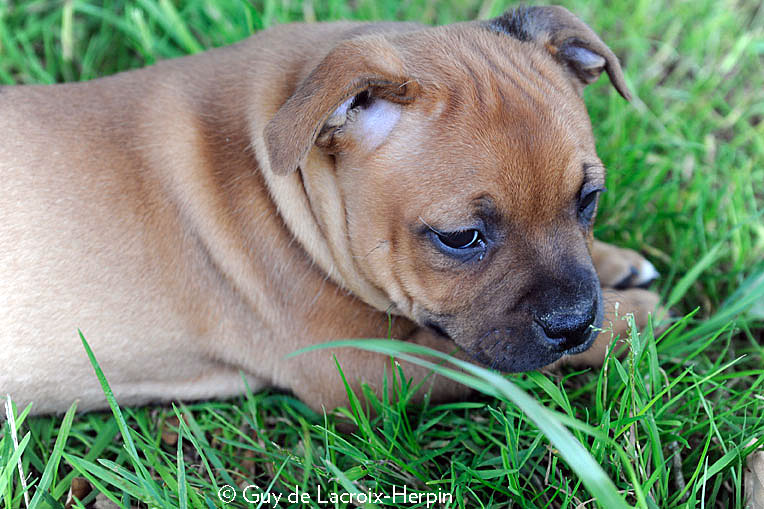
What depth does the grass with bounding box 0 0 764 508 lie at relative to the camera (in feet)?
10.0

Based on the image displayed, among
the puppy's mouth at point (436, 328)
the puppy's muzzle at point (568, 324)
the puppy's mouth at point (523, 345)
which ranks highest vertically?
the puppy's muzzle at point (568, 324)

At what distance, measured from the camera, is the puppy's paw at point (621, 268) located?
13.9ft

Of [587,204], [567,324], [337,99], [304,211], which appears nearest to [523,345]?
[567,324]

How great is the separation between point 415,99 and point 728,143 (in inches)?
137

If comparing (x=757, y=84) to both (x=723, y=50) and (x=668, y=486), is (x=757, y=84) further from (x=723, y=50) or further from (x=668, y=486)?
(x=668, y=486)

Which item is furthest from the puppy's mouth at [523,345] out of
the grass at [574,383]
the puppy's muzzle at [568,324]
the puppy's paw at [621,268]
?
the puppy's paw at [621,268]

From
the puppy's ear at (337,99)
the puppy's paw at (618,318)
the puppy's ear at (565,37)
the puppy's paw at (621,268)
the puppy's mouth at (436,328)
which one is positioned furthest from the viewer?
the puppy's paw at (621,268)

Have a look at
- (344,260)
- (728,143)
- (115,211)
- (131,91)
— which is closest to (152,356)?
(115,211)

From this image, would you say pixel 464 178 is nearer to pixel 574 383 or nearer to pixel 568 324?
pixel 568 324

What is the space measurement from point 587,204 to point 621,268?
114 cm

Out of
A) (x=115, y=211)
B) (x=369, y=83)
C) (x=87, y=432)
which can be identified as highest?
(x=369, y=83)

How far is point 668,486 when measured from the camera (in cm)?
320

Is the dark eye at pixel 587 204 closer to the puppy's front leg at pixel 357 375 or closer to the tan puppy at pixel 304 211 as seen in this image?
the tan puppy at pixel 304 211

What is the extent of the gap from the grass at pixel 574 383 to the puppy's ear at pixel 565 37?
1.35 m
